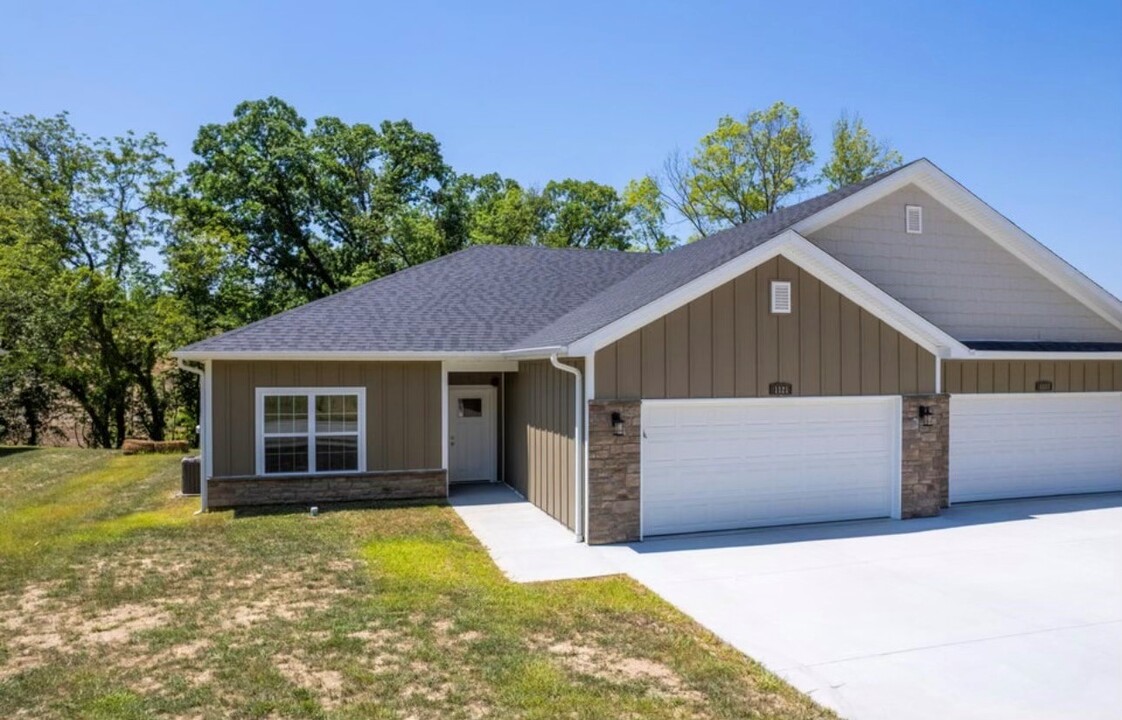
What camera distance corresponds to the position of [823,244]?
11.8 m

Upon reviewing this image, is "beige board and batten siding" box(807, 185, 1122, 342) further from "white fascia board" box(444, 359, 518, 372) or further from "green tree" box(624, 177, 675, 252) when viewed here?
"green tree" box(624, 177, 675, 252)

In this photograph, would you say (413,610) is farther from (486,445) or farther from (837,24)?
(837,24)

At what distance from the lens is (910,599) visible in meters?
6.82

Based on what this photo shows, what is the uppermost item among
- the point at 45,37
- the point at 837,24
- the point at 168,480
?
the point at 837,24

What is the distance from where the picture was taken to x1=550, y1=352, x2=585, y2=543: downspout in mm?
9102

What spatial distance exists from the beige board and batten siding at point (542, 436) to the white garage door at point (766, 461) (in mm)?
1144

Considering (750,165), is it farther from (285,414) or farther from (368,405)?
(285,414)

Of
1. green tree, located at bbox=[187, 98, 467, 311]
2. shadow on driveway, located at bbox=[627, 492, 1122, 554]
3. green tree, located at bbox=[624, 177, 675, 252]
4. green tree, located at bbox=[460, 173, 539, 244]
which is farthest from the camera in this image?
green tree, located at bbox=[624, 177, 675, 252]

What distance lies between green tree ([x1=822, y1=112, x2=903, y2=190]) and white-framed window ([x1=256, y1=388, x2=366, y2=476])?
25.0 meters

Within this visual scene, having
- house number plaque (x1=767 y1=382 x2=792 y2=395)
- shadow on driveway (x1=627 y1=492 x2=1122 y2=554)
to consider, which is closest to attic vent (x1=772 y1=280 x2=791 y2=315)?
house number plaque (x1=767 y1=382 x2=792 y2=395)

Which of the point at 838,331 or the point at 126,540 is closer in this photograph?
the point at 126,540

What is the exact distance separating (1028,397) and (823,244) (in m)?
4.74

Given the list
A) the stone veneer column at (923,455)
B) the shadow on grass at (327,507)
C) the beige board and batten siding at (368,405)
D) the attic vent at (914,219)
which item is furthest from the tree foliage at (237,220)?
the stone veneer column at (923,455)

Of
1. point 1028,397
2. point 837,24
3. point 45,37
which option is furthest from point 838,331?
point 45,37
